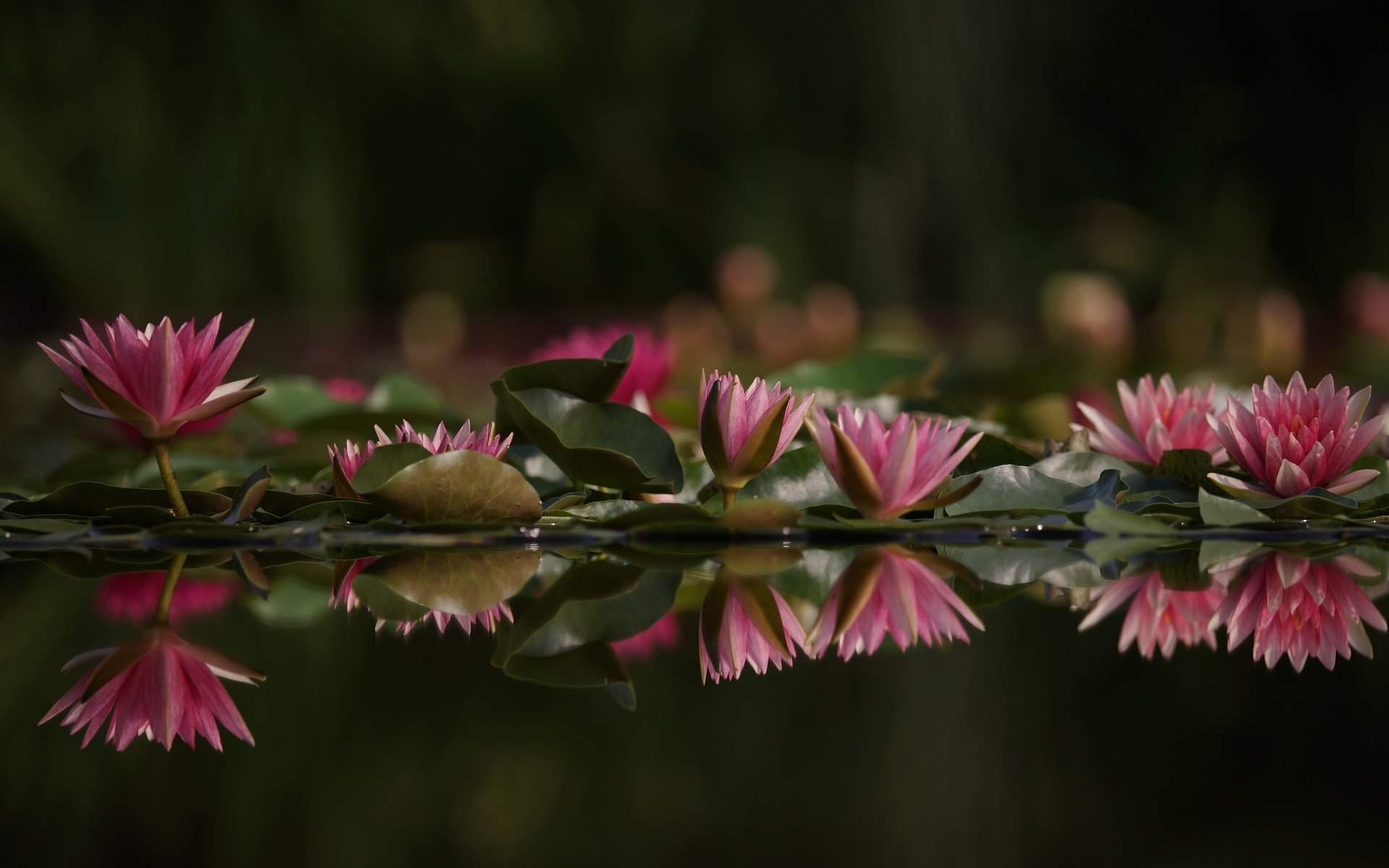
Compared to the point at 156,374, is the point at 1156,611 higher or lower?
lower

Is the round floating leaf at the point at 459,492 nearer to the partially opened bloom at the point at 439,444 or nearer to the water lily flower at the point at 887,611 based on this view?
the partially opened bloom at the point at 439,444

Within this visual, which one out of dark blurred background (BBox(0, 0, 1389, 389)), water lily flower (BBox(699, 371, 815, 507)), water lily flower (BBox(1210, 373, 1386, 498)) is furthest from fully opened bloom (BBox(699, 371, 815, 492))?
dark blurred background (BBox(0, 0, 1389, 389))

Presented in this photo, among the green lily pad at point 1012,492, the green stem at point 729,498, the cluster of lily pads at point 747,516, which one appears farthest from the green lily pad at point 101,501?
the green lily pad at point 1012,492

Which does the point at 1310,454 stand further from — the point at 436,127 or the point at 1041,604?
the point at 436,127

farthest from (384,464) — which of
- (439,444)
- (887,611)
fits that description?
(887,611)

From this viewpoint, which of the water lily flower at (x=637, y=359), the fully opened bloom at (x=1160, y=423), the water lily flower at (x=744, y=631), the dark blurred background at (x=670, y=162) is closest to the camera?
the water lily flower at (x=744, y=631)

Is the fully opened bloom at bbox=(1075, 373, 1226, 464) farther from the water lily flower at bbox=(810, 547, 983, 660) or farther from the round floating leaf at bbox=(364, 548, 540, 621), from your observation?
the round floating leaf at bbox=(364, 548, 540, 621)

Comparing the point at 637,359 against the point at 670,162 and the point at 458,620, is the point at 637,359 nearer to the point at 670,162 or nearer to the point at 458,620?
the point at 458,620

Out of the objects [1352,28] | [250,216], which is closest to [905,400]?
[250,216]
